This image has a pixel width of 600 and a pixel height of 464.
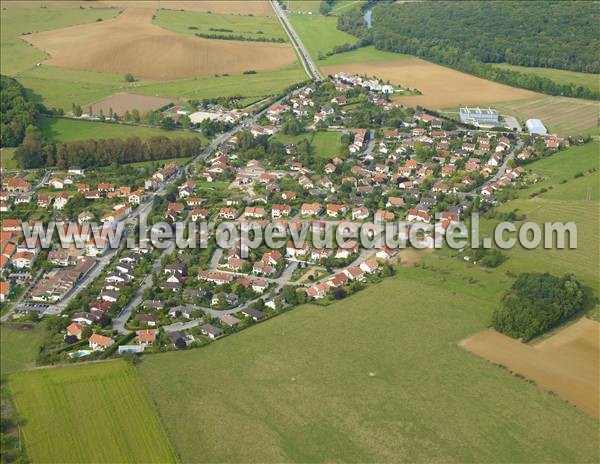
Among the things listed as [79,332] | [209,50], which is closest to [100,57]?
[209,50]

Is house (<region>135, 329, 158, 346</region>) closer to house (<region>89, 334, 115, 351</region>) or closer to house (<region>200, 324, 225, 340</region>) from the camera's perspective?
house (<region>89, 334, 115, 351</region>)

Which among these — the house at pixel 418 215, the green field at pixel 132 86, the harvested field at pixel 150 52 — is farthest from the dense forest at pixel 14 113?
the house at pixel 418 215

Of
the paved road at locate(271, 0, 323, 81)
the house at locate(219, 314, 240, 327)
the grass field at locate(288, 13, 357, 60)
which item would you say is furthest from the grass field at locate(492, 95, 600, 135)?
the house at locate(219, 314, 240, 327)

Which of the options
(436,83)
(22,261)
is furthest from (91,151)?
(436,83)

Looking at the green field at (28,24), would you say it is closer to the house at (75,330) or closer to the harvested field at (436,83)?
the harvested field at (436,83)

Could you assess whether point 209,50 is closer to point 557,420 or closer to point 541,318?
point 541,318

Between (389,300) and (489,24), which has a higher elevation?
(489,24)

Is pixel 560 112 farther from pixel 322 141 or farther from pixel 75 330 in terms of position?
pixel 75 330
